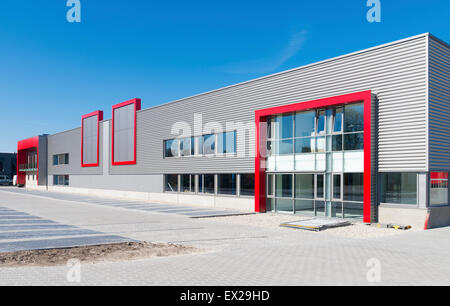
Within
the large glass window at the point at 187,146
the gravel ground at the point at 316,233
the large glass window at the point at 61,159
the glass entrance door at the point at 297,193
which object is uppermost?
the large glass window at the point at 187,146

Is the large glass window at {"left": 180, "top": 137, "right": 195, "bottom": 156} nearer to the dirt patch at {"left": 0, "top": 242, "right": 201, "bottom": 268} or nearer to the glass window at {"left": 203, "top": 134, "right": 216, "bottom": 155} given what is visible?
the glass window at {"left": 203, "top": 134, "right": 216, "bottom": 155}

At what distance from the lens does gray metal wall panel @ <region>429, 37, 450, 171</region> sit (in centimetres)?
1410

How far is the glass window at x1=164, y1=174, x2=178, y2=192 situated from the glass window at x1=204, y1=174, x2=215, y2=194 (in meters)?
3.73

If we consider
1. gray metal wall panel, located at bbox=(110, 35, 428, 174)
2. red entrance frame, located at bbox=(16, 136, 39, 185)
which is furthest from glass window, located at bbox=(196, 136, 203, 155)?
red entrance frame, located at bbox=(16, 136, 39, 185)

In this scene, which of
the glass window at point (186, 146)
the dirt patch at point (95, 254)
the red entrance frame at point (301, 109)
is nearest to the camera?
the dirt patch at point (95, 254)

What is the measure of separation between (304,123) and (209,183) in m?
8.94

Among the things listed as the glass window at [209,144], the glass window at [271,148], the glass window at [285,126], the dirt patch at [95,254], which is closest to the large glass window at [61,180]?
the glass window at [209,144]

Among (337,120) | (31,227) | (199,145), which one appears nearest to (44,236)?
(31,227)

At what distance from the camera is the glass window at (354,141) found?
1588 centimetres

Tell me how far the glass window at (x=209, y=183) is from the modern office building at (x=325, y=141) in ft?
0.35

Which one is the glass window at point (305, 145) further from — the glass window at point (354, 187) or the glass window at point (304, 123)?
the glass window at point (354, 187)

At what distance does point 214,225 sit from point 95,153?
28.8 m

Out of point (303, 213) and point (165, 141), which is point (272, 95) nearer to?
point (303, 213)

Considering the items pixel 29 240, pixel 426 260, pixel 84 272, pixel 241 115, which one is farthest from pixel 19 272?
pixel 241 115
